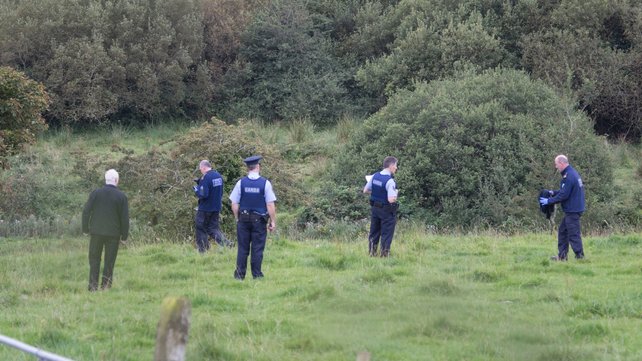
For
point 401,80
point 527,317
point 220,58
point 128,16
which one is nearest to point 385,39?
point 401,80

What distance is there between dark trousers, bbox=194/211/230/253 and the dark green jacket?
4.35 m

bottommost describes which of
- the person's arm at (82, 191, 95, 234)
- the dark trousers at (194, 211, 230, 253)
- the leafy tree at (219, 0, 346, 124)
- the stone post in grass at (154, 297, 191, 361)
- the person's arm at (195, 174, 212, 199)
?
the leafy tree at (219, 0, 346, 124)

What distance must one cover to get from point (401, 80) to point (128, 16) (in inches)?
499

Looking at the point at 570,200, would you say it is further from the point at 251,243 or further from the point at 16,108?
the point at 16,108

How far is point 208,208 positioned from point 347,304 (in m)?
6.82

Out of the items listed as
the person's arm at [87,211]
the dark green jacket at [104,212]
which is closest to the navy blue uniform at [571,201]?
the dark green jacket at [104,212]

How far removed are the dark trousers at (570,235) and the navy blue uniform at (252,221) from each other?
520 cm

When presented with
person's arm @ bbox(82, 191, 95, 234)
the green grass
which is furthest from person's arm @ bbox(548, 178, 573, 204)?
person's arm @ bbox(82, 191, 95, 234)

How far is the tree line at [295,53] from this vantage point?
125 ft

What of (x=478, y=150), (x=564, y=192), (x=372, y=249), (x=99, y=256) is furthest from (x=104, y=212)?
(x=478, y=150)

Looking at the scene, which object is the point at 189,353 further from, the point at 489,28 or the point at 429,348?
the point at 489,28

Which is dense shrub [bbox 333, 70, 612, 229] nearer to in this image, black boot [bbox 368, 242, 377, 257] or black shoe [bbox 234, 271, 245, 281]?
black boot [bbox 368, 242, 377, 257]

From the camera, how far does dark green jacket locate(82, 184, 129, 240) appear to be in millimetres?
13172

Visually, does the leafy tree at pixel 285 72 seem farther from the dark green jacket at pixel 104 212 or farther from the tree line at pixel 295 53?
the dark green jacket at pixel 104 212
